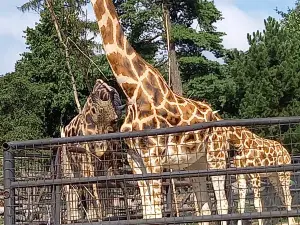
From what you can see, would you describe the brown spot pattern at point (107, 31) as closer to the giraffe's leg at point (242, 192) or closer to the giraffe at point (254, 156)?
the giraffe at point (254, 156)

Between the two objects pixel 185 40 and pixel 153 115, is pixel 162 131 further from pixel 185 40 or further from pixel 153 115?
pixel 185 40

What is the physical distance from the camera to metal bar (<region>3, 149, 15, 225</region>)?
3.91 metres

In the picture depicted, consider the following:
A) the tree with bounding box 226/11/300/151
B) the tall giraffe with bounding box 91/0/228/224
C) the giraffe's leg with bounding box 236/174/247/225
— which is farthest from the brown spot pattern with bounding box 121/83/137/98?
the tree with bounding box 226/11/300/151

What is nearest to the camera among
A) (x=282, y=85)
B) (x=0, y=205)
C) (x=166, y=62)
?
(x=0, y=205)

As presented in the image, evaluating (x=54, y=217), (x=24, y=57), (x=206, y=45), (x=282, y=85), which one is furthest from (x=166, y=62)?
(x=54, y=217)

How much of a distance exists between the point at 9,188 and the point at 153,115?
2154 mm

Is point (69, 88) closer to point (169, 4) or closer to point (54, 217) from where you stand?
point (169, 4)

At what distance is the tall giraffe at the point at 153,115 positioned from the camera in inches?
207

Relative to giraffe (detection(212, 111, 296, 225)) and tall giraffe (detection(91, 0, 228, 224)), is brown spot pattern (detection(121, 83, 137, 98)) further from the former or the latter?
giraffe (detection(212, 111, 296, 225))

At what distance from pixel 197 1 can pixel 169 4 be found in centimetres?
146

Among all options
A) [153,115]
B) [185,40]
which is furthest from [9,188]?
[185,40]

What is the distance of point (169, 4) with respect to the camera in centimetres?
2716

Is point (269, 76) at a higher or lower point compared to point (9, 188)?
higher

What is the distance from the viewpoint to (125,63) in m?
6.33
